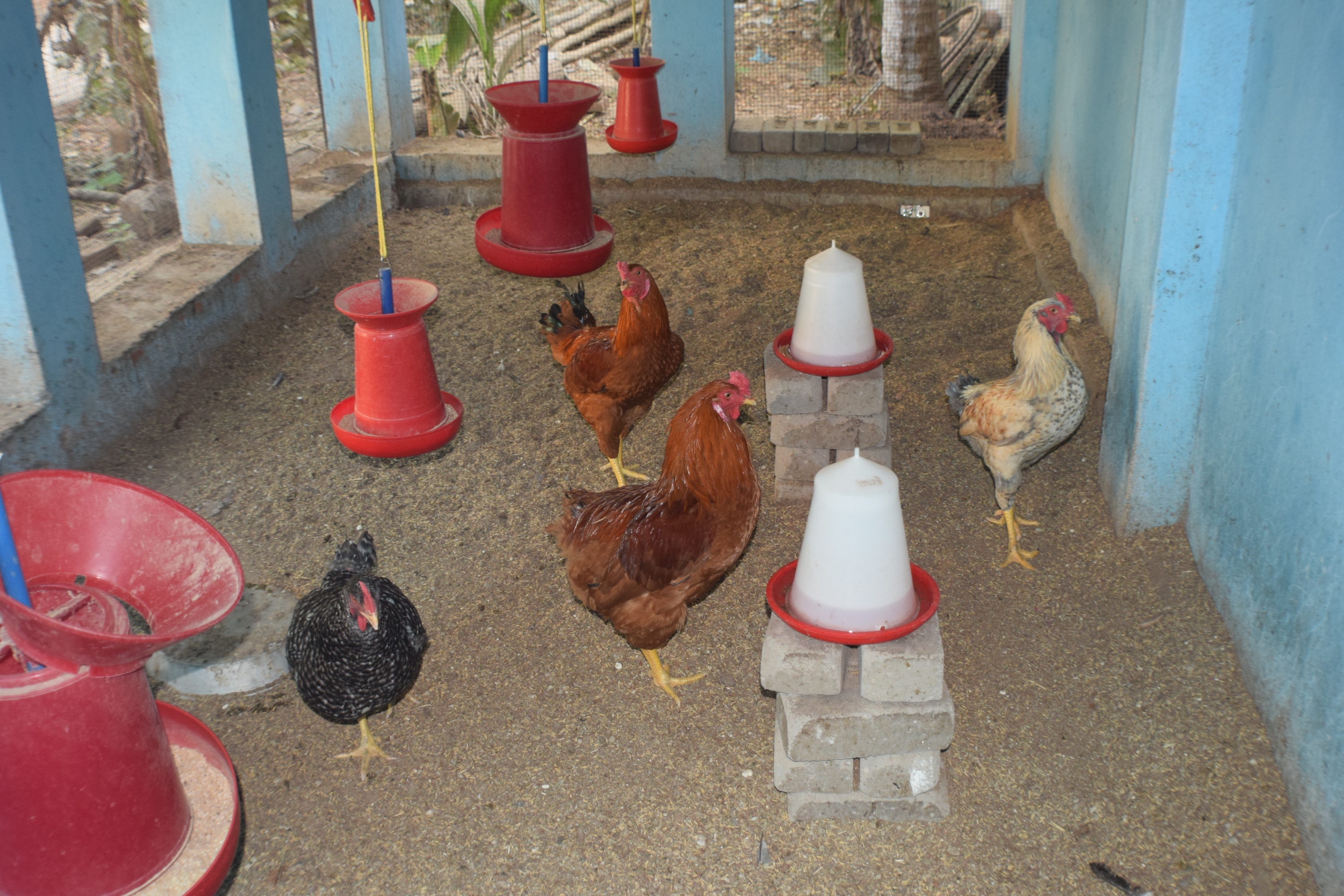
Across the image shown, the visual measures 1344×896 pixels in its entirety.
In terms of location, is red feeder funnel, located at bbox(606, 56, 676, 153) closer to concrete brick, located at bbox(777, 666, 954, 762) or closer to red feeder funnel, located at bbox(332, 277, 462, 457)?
red feeder funnel, located at bbox(332, 277, 462, 457)

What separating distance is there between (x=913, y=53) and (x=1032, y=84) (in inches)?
83.4

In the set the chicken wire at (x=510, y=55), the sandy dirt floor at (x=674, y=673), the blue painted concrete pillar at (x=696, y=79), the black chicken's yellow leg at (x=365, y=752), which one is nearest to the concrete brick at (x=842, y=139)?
the blue painted concrete pillar at (x=696, y=79)

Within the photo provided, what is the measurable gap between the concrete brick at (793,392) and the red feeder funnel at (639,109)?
990 mm

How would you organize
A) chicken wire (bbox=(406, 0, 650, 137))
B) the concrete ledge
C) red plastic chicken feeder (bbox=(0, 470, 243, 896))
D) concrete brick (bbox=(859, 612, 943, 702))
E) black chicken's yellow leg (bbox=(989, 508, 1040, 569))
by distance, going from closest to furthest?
red plastic chicken feeder (bbox=(0, 470, 243, 896))
concrete brick (bbox=(859, 612, 943, 702))
black chicken's yellow leg (bbox=(989, 508, 1040, 569))
the concrete ledge
chicken wire (bbox=(406, 0, 650, 137))

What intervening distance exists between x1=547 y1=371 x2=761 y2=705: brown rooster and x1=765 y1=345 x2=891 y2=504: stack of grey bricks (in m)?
0.65

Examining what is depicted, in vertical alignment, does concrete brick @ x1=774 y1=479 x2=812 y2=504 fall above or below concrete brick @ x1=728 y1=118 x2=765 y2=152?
below

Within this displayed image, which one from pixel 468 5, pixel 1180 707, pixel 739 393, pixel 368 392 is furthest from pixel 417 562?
pixel 468 5

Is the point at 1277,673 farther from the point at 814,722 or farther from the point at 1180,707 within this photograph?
the point at 814,722

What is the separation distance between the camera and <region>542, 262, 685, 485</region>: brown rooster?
3.76 m

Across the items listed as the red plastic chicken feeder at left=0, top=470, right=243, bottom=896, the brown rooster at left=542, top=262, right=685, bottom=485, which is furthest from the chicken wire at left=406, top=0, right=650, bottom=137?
the red plastic chicken feeder at left=0, top=470, right=243, bottom=896

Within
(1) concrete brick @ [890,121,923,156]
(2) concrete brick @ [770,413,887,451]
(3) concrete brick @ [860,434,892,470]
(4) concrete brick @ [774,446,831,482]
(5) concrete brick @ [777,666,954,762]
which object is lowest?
(5) concrete brick @ [777,666,954,762]

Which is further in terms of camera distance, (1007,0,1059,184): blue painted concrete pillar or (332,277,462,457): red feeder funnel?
(1007,0,1059,184): blue painted concrete pillar

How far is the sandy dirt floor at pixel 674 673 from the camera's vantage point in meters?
2.55

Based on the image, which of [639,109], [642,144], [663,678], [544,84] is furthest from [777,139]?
[663,678]
